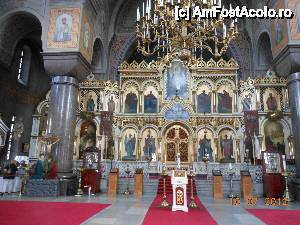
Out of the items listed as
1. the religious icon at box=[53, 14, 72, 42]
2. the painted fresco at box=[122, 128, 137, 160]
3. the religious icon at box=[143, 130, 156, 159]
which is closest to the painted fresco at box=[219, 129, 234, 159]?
the religious icon at box=[143, 130, 156, 159]

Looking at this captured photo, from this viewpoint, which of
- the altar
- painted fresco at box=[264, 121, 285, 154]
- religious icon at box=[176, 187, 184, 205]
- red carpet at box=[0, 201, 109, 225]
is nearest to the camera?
red carpet at box=[0, 201, 109, 225]

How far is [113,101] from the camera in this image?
16484 mm

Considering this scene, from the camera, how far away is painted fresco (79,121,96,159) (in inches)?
617

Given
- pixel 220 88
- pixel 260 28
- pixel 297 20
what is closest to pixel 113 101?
pixel 220 88

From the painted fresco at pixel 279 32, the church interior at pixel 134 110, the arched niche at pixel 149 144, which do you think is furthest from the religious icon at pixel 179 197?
the arched niche at pixel 149 144

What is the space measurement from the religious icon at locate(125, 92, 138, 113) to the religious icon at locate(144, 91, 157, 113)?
61cm

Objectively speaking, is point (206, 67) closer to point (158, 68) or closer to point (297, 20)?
point (158, 68)

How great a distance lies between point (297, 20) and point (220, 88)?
21.6ft

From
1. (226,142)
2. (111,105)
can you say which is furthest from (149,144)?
(226,142)

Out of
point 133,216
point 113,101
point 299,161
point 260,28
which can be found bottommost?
point 133,216

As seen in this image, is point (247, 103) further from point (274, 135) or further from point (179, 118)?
point (179, 118)

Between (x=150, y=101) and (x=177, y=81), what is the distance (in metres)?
2.05

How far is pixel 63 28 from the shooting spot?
38.5 ft

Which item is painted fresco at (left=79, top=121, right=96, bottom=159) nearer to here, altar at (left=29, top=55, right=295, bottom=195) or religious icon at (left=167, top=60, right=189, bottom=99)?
altar at (left=29, top=55, right=295, bottom=195)
